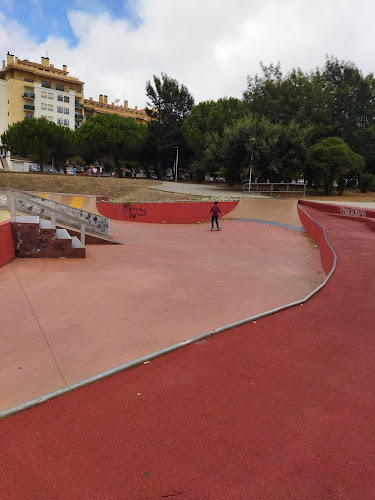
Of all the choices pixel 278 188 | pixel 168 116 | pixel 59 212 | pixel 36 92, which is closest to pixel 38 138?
pixel 168 116

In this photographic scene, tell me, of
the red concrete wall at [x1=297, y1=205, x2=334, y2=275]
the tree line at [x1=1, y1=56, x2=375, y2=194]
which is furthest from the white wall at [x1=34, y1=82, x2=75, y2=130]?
the red concrete wall at [x1=297, y1=205, x2=334, y2=275]

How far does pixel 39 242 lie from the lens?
34.9 feet

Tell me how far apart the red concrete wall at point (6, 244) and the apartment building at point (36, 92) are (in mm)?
71882

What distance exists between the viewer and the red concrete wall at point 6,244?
934cm

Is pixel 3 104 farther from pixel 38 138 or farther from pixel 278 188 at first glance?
pixel 278 188

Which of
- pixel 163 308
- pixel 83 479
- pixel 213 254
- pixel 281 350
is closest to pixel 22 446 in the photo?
pixel 83 479

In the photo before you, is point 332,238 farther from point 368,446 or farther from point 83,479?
point 83,479

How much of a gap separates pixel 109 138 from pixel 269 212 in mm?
36737

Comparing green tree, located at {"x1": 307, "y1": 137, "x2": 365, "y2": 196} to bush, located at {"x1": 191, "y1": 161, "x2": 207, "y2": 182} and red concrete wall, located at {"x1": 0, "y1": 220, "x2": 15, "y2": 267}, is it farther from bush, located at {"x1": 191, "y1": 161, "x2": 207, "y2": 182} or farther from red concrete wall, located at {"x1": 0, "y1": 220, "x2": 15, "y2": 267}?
red concrete wall, located at {"x1": 0, "y1": 220, "x2": 15, "y2": 267}

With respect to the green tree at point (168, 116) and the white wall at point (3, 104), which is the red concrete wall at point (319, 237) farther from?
the white wall at point (3, 104)

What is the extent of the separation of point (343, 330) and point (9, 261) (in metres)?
8.43

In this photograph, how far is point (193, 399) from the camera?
3.71 m

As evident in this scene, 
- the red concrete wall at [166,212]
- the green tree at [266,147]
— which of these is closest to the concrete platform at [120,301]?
the red concrete wall at [166,212]

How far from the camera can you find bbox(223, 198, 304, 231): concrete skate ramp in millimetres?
21812
